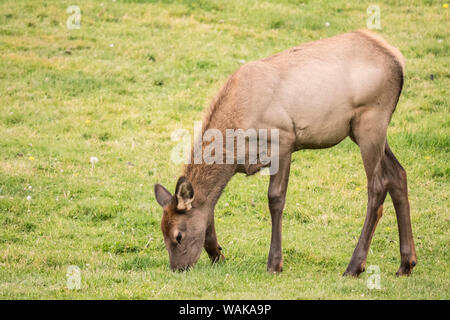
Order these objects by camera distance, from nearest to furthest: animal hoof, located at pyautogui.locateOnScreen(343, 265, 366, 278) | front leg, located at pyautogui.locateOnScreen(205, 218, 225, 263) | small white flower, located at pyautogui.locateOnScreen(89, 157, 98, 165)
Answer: animal hoof, located at pyautogui.locateOnScreen(343, 265, 366, 278) → front leg, located at pyautogui.locateOnScreen(205, 218, 225, 263) → small white flower, located at pyautogui.locateOnScreen(89, 157, 98, 165)

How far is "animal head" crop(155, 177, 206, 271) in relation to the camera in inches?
282

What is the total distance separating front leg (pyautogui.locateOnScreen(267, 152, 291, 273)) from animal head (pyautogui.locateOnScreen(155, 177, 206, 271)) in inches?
34.0

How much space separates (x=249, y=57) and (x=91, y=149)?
4.65m

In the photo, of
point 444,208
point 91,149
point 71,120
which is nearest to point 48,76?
point 71,120

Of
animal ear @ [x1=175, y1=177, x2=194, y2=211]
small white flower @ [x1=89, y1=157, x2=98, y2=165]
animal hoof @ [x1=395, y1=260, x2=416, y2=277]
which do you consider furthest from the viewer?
small white flower @ [x1=89, y1=157, x2=98, y2=165]

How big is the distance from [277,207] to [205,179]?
936 millimetres

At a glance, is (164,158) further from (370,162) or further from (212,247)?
(370,162)

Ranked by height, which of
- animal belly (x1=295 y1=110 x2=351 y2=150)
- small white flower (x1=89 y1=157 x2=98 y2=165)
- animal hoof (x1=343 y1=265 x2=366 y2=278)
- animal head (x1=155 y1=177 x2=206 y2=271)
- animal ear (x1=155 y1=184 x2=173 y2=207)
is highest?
animal belly (x1=295 y1=110 x2=351 y2=150)

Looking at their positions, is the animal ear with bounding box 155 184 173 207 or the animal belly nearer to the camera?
the animal ear with bounding box 155 184 173 207

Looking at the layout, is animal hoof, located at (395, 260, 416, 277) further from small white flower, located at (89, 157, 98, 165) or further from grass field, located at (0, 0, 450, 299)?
small white flower, located at (89, 157, 98, 165)

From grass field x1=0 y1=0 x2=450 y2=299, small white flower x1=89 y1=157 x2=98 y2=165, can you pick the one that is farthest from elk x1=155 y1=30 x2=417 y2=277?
small white flower x1=89 y1=157 x2=98 y2=165

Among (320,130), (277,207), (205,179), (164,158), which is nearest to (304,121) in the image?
(320,130)

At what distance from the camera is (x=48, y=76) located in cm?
1360
